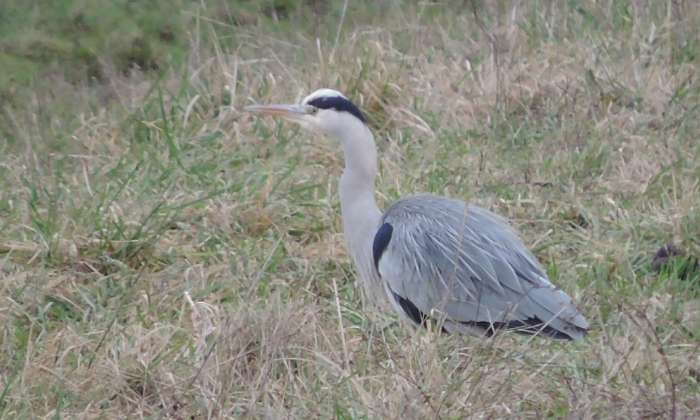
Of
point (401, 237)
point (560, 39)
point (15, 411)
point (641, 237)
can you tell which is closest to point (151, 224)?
point (401, 237)

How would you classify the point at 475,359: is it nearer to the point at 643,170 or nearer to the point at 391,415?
the point at 391,415

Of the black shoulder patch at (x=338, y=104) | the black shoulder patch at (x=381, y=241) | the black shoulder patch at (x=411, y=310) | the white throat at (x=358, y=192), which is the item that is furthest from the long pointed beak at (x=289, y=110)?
the black shoulder patch at (x=411, y=310)

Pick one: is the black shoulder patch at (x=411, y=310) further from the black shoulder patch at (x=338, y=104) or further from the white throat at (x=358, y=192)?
the black shoulder patch at (x=338, y=104)

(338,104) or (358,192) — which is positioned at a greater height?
(338,104)

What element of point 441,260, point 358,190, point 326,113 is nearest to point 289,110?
point 326,113

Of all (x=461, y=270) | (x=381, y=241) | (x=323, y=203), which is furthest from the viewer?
(x=323, y=203)

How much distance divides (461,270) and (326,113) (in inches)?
35.0

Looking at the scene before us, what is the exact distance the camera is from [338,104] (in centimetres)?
517

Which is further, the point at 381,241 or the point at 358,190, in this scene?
the point at 358,190

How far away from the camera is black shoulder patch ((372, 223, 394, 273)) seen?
4.91m

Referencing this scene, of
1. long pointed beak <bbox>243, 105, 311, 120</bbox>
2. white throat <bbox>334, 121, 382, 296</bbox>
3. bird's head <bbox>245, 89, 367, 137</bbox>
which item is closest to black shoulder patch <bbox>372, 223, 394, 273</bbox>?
white throat <bbox>334, 121, 382, 296</bbox>

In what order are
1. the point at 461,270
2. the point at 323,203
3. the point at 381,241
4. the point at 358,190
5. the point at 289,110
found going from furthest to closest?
the point at 323,203, the point at 289,110, the point at 358,190, the point at 381,241, the point at 461,270

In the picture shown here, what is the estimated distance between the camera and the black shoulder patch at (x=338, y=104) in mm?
5152

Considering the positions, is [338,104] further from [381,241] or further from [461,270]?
[461,270]
